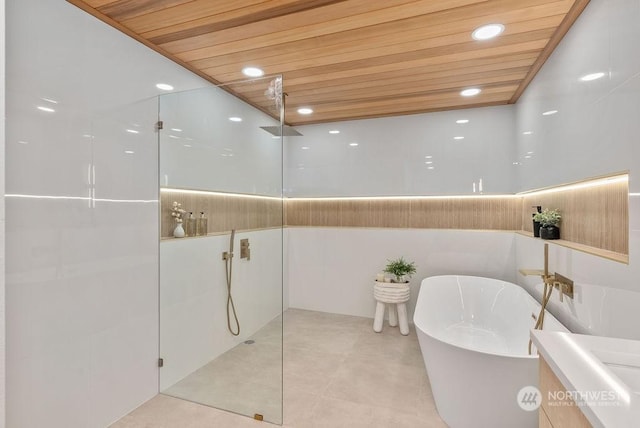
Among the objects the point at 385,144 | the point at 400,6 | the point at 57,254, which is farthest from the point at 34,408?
the point at 385,144

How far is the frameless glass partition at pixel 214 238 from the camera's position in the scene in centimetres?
239

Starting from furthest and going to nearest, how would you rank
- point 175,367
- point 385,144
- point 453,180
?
point 385,144 < point 453,180 < point 175,367

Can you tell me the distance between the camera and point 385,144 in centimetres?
414

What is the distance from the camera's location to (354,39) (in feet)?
7.43

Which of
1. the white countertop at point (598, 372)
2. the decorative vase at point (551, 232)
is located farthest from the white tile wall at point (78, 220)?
the decorative vase at point (551, 232)

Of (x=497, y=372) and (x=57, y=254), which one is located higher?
(x=57, y=254)

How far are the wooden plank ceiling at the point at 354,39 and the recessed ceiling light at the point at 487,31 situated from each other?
0.04 meters

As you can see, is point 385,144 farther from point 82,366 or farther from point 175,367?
point 82,366

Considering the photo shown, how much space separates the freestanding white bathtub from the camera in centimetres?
168

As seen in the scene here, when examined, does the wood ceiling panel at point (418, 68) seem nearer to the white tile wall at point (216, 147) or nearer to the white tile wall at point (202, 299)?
the white tile wall at point (216, 147)

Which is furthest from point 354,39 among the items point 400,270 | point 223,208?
point 400,270

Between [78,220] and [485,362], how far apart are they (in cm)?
239

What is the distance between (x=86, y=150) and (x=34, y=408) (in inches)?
55.0

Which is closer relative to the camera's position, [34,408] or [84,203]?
[34,408]
